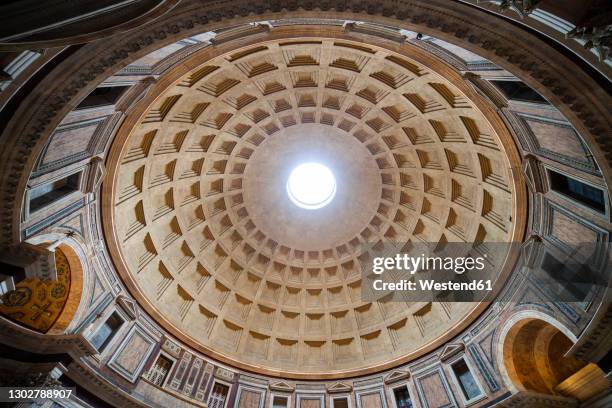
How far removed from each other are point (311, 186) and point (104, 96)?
17.2m

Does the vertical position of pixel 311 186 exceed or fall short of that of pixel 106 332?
it exceeds it

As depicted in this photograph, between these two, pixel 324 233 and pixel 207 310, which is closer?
pixel 207 310

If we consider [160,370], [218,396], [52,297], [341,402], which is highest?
[52,297]

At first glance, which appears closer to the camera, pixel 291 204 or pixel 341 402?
pixel 341 402

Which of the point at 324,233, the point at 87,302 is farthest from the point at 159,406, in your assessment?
the point at 324,233

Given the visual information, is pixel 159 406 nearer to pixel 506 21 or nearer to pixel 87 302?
pixel 87 302

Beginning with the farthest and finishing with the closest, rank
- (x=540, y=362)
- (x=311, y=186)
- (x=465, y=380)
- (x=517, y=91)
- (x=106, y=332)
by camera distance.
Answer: (x=311, y=186)
(x=465, y=380)
(x=106, y=332)
(x=540, y=362)
(x=517, y=91)

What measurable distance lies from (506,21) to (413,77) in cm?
834

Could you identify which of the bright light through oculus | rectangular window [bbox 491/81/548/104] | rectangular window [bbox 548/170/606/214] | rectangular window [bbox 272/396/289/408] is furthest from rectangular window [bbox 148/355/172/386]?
rectangular window [bbox 491/81/548/104]

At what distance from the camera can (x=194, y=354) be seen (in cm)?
2092

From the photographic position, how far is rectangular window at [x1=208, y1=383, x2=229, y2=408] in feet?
65.5

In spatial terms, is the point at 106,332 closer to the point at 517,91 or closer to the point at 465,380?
the point at 465,380

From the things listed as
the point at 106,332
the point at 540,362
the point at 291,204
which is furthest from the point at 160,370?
the point at 540,362

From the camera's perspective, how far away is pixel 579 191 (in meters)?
13.2
